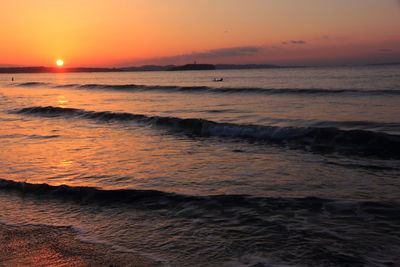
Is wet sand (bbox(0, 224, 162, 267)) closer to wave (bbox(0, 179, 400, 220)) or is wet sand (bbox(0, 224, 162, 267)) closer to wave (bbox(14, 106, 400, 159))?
wave (bbox(0, 179, 400, 220))

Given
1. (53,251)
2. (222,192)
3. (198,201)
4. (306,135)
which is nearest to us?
(53,251)

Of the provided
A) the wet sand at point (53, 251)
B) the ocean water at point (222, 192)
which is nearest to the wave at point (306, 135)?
the ocean water at point (222, 192)

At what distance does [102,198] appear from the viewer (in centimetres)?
794

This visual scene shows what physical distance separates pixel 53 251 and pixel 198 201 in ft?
9.80

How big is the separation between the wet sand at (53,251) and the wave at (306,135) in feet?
32.0

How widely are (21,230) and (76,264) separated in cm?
188

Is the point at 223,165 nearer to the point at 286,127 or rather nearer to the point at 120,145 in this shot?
the point at 120,145

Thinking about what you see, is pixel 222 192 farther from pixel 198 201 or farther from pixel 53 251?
pixel 53 251

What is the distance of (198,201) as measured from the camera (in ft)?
24.5

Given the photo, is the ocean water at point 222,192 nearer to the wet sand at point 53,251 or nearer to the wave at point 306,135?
the wave at point 306,135

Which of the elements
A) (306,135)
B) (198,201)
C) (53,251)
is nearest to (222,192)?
(198,201)

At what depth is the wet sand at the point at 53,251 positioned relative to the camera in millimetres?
4972

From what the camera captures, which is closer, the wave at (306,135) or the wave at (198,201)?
the wave at (198,201)

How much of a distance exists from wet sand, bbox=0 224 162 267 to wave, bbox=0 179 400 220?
173cm
